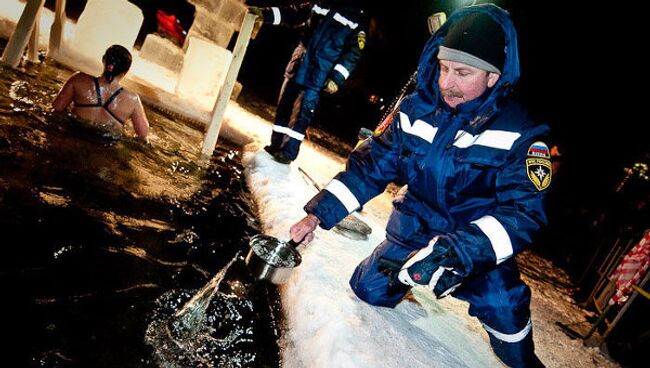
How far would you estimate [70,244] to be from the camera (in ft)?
6.99

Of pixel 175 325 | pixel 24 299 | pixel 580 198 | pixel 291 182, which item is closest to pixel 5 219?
pixel 24 299

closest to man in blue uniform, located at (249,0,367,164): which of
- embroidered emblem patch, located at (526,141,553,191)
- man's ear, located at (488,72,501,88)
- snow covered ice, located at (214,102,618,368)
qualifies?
snow covered ice, located at (214,102,618,368)

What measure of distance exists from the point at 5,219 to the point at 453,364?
113 inches

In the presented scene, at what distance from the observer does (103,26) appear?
17.9ft

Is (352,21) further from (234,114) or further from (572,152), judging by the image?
(572,152)

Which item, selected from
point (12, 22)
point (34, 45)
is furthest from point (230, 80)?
point (12, 22)

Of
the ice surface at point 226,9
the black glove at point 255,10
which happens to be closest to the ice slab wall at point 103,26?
the ice surface at point 226,9

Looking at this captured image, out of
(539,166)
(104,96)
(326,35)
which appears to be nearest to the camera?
(539,166)

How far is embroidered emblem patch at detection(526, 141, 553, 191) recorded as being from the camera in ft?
6.59

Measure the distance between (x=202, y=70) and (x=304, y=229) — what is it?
4435 mm

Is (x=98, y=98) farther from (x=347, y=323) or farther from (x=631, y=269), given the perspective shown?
(x=631, y=269)

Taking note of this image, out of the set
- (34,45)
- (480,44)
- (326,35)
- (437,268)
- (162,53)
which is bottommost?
(34,45)

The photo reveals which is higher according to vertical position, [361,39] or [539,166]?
[361,39]

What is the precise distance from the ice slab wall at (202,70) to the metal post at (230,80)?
1504mm
